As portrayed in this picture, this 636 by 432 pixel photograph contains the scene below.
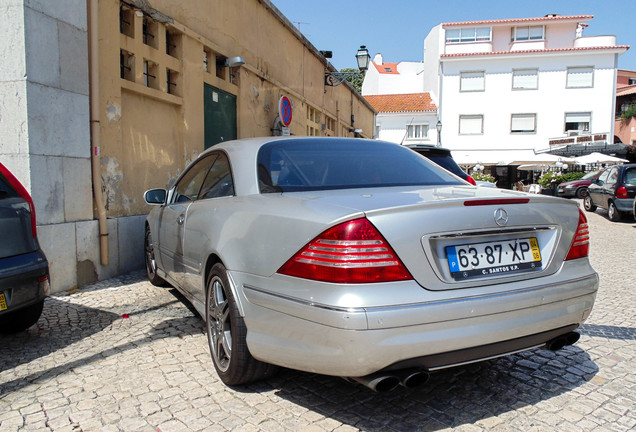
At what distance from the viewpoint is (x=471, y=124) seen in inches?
1497

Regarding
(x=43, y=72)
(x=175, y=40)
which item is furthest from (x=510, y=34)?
(x=43, y=72)

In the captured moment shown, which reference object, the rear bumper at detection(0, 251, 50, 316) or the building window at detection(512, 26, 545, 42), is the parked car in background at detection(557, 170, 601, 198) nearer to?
the building window at detection(512, 26, 545, 42)

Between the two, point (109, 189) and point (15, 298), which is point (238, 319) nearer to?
point (15, 298)

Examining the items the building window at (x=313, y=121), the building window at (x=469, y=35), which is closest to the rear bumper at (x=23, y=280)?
the building window at (x=313, y=121)

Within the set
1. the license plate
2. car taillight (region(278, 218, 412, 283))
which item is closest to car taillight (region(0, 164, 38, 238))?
car taillight (region(278, 218, 412, 283))

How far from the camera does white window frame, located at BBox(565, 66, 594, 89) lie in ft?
120

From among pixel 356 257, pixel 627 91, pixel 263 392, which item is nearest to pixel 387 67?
pixel 627 91

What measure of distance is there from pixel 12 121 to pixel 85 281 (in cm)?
185

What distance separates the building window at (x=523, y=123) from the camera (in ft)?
122

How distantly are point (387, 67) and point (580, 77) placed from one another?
23.1 meters

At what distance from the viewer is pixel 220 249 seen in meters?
2.89

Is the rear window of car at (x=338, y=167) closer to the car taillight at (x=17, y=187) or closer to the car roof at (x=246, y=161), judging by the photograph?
the car roof at (x=246, y=161)

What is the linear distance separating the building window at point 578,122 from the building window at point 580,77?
2.21 metres

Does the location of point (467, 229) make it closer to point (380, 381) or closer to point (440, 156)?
point (380, 381)
